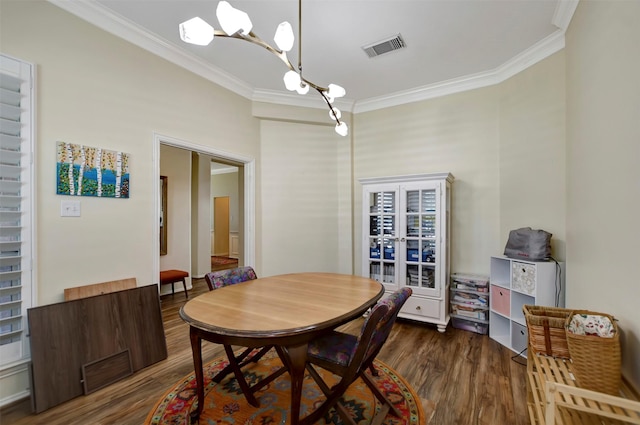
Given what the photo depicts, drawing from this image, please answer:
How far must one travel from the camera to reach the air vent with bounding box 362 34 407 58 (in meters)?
2.63

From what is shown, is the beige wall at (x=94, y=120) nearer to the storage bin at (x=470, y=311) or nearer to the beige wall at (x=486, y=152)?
the beige wall at (x=486, y=152)

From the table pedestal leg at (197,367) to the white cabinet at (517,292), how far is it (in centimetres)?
264

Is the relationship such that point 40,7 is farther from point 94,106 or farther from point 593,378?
point 593,378

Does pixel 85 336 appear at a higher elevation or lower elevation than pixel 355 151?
lower

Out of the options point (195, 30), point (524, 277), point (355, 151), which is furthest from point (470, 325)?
point (195, 30)

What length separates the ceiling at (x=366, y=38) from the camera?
2.21 m

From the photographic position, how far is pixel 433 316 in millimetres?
3107

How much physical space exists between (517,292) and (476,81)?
242 cm

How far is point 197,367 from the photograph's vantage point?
65.1 inches

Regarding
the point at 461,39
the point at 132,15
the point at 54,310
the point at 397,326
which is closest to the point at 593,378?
the point at 397,326

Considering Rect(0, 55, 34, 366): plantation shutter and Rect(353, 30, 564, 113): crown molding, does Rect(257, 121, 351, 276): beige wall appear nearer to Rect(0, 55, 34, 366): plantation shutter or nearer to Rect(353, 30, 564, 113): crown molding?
Rect(353, 30, 564, 113): crown molding

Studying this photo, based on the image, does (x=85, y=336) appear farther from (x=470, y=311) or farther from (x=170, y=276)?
(x=470, y=311)

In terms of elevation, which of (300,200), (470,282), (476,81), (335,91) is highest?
(476,81)

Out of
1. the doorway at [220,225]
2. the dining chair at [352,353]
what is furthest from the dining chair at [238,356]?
the doorway at [220,225]
